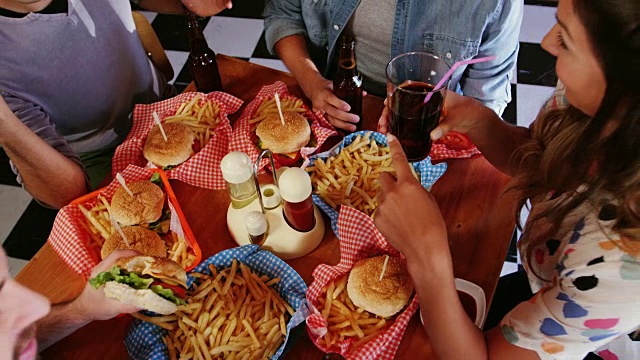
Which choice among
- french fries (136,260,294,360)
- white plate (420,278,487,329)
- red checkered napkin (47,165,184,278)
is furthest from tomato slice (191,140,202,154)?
white plate (420,278,487,329)

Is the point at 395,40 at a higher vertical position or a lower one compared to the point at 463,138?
higher

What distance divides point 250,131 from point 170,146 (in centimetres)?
25

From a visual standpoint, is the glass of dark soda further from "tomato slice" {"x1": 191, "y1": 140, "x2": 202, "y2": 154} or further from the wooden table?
"tomato slice" {"x1": 191, "y1": 140, "x2": 202, "y2": 154}

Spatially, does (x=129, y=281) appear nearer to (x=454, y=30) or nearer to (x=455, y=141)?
(x=455, y=141)

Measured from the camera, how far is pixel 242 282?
1202mm

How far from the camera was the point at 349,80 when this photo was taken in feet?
4.90

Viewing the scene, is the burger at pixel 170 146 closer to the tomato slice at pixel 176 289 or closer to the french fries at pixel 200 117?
the french fries at pixel 200 117

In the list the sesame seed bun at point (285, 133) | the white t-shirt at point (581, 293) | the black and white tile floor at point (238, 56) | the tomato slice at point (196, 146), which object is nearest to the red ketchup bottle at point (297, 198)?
the sesame seed bun at point (285, 133)

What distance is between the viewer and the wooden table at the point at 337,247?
119cm

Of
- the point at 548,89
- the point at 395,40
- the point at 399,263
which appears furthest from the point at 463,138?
the point at 548,89

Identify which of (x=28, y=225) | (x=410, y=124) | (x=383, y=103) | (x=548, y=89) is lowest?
(x=28, y=225)

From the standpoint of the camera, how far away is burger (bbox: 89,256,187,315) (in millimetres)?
1039

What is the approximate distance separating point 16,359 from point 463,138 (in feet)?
4.09

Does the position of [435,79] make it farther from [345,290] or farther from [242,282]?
[242,282]
